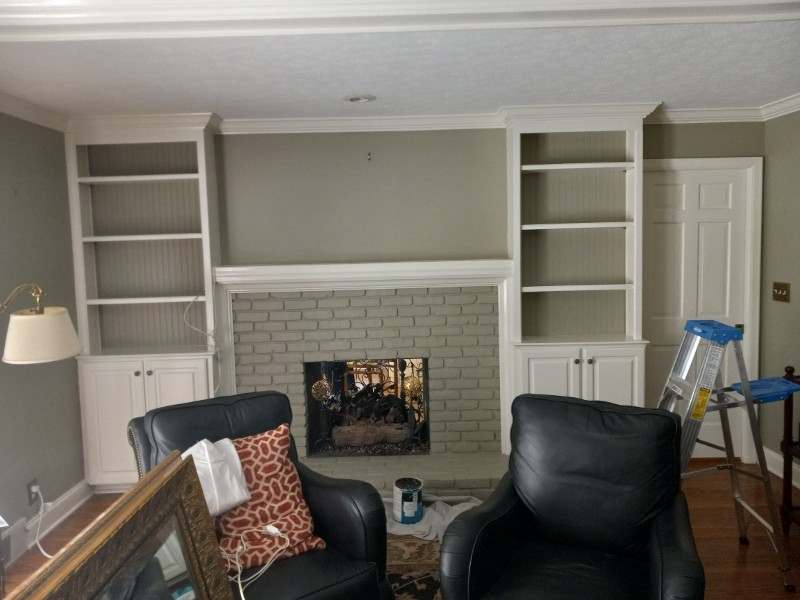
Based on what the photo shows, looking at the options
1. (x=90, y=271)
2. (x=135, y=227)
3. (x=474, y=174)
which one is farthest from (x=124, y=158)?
(x=474, y=174)

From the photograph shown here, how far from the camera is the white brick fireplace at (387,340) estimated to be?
12.8 feet

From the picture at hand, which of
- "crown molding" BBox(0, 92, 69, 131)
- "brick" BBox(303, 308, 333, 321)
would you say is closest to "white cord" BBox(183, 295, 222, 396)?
"brick" BBox(303, 308, 333, 321)

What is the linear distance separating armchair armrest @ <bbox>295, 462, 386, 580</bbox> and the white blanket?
94cm

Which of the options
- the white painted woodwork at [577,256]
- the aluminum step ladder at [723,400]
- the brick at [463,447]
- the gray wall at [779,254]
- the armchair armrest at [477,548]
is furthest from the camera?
the brick at [463,447]

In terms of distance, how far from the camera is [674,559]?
1800 mm

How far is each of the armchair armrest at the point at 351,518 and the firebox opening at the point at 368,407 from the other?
1.75 meters

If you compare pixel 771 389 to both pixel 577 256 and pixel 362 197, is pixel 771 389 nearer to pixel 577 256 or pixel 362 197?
pixel 577 256

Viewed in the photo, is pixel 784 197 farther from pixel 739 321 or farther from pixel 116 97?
pixel 116 97

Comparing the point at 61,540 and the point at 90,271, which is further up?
the point at 90,271

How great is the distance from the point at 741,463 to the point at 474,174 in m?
2.59

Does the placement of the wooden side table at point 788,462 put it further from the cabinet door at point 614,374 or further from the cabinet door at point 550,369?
the cabinet door at point 550,369

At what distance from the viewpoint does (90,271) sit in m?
3.87

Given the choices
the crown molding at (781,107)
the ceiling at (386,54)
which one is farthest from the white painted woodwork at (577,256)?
the crown molding at (781,107)

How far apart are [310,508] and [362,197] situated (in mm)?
2200
